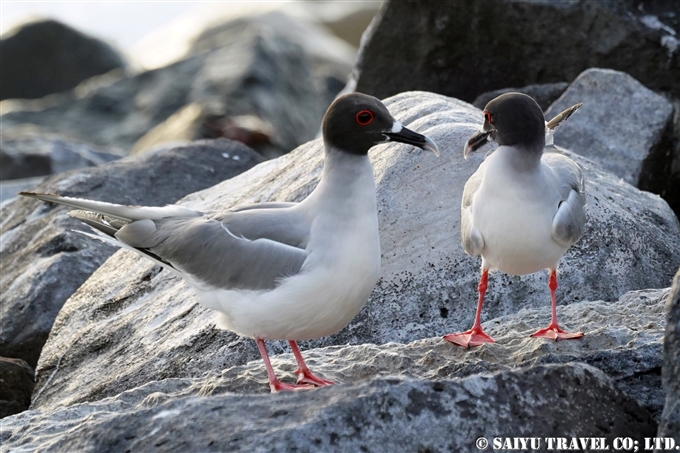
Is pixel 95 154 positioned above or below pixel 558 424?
above

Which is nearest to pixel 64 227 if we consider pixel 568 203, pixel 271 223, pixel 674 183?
pixel 271 223

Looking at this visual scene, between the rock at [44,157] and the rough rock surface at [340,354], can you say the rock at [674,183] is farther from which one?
the rock at [44,157]

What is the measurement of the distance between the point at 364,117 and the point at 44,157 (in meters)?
10.4

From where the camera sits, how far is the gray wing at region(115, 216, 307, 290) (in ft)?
15.5

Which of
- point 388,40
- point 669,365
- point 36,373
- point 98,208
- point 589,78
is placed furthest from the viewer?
point 388,40

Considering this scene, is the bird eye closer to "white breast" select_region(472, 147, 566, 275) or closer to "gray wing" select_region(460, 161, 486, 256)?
"white breast" select_region(472, 147, 566, 275)

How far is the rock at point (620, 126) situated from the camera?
921 cm

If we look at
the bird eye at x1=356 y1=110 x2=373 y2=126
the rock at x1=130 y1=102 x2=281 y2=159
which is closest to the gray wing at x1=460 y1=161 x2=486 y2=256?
the bird eye at x1=356 y1=110 x2=373 y2=126

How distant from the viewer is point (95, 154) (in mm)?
14461

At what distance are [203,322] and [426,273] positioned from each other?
1.52 m

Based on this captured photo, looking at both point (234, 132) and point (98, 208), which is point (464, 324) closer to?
point (98, 208)

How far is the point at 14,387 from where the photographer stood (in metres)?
7.12

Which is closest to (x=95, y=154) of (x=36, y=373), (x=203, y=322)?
(x=36, y=373)

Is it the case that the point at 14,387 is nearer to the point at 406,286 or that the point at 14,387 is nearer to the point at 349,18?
the point at 406,286
